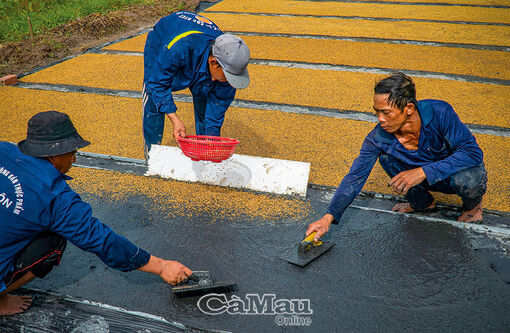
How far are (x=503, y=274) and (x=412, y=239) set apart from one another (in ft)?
1.71

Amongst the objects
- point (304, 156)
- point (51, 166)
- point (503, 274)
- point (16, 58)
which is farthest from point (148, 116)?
point (16, 58)

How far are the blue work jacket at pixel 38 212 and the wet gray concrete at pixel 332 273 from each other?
0.49m

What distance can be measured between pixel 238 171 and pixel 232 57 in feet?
3.07

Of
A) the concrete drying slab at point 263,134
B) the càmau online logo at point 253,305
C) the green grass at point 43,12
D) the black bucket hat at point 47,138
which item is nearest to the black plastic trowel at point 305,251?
the càmau online logo at point 253,305

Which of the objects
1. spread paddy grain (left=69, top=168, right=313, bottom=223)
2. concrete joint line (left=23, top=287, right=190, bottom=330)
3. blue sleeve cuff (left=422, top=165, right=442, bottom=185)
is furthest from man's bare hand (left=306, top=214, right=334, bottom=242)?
concrete joint line (left=23, top=287, right=190, bottom=330)

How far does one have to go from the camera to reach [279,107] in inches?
180

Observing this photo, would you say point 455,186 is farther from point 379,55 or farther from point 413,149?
point 379,55

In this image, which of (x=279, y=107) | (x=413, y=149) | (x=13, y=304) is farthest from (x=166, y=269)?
(x=279, y=107)

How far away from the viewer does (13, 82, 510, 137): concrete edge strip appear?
407 cm

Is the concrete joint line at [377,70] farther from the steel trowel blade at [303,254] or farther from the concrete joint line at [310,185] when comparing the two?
the steel trowel blade at [303,254]

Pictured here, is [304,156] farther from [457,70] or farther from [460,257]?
[457,70]

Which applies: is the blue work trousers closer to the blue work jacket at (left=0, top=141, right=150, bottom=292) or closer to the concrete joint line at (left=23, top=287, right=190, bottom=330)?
the concrete joint line at (left=23, top=287, right=190, bottom=330)

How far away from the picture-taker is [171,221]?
286 centimetres

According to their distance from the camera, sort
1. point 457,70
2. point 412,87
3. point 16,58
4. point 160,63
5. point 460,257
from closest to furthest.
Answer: point 412,87 → point 460,257 → point 160,63 → point 457,70 → point 16,58
